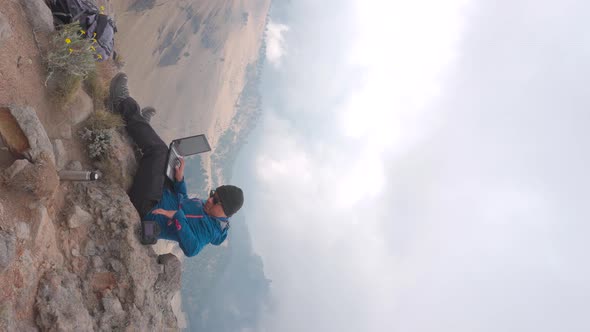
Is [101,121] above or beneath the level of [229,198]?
beneath

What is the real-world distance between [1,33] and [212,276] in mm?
80259

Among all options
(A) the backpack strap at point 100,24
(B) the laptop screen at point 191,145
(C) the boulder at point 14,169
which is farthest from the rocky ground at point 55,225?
(B) the laptop screen at point 191,145

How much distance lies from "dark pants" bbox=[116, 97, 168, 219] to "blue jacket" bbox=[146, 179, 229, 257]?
0.23m

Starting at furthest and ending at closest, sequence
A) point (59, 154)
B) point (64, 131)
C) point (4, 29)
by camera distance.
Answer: point (64, 131) < point (59, 154) < point (4, 29)

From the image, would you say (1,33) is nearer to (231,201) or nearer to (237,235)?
(231,201)

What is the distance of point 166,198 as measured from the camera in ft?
17.7

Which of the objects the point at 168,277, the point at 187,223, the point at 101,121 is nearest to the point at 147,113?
the point at 101,121

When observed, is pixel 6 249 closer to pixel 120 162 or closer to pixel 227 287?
pixel 120 162

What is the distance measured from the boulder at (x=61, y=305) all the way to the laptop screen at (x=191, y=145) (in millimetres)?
2699

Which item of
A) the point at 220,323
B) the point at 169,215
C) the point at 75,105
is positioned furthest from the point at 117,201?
the point at 220,323

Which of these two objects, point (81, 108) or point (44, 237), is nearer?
point (44, 237)

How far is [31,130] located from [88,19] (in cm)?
247

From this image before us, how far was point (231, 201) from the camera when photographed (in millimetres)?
5043

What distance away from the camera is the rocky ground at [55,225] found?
3.04 metres
